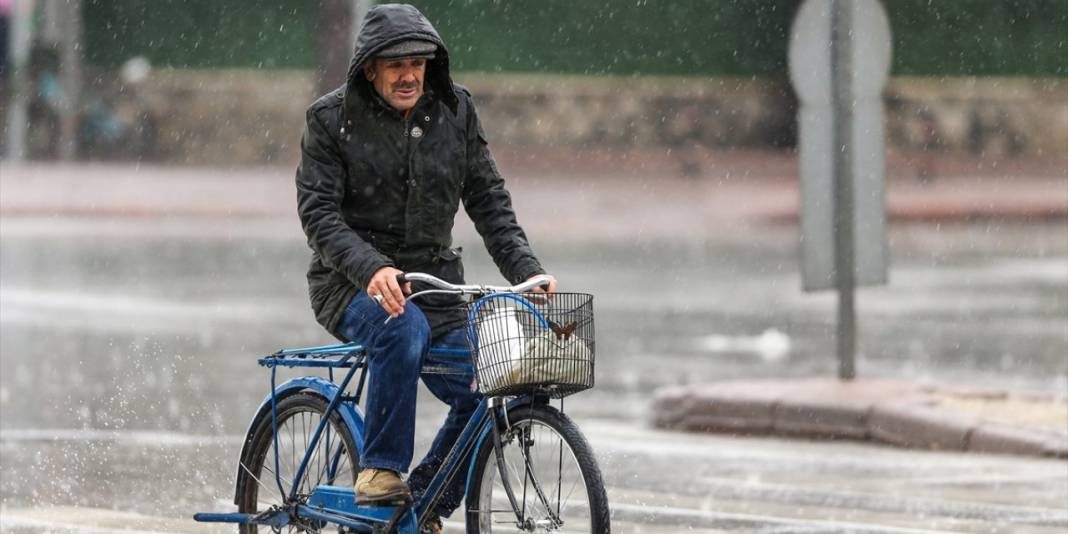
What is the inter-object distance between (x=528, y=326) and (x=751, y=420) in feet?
18.2

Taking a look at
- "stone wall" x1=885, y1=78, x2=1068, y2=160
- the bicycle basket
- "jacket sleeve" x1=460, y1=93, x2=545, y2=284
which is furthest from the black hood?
"stone wall" x1=885, y1=78, x2=1068, y2=160

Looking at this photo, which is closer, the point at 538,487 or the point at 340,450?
the point at 538,487

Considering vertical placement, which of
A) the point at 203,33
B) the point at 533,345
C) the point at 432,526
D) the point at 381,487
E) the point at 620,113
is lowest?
the point at 432,526

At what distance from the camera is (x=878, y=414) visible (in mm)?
10641

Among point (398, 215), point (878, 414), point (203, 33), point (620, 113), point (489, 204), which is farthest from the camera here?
point (203, 33)

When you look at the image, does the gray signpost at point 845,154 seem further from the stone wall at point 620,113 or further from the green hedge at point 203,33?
the green hedge at point 203,33

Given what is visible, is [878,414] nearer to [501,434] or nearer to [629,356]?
[629,356]

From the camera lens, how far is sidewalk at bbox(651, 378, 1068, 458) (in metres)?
10.2

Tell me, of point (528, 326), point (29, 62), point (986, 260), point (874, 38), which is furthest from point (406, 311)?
point (29, 62)

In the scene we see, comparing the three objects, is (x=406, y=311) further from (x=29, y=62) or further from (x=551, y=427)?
(x=29, y=62)

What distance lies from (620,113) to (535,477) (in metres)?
29.6

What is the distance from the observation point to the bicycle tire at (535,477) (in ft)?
17.9

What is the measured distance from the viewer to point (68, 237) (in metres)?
25.0

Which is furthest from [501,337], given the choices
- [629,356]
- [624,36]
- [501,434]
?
[624,36]
